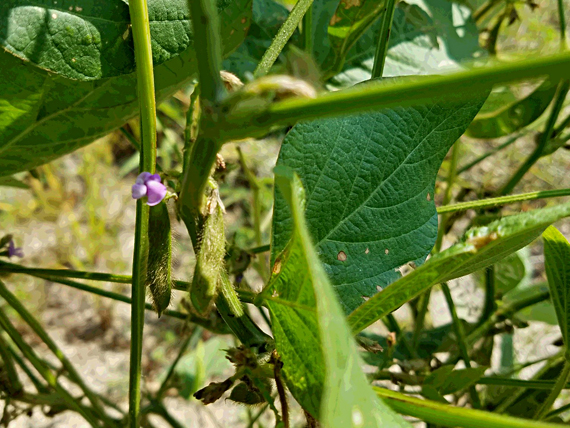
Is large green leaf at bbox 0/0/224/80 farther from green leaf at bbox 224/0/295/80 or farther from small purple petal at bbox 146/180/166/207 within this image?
green leaf at bbox 224/0/295/80

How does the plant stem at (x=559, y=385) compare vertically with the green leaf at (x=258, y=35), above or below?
below

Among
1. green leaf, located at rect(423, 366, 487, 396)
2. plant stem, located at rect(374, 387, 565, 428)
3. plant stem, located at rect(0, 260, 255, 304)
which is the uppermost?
plant stem, located at rect(0, 260, 255, 304)

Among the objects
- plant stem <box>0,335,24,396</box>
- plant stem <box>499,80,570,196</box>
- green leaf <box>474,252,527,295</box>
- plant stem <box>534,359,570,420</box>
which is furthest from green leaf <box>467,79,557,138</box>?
plant stem <box>0,335,24,396</box>

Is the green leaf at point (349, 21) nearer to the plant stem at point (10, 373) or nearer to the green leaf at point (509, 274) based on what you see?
the green leaf at point (509, 274)

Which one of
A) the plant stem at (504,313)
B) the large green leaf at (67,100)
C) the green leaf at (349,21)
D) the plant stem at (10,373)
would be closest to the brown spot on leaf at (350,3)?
the green leaf at (349,21)

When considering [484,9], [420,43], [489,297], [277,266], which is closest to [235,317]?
[277,266]

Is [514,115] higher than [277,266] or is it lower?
higher

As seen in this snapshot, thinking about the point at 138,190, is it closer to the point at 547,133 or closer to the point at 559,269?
the point at 559,269
